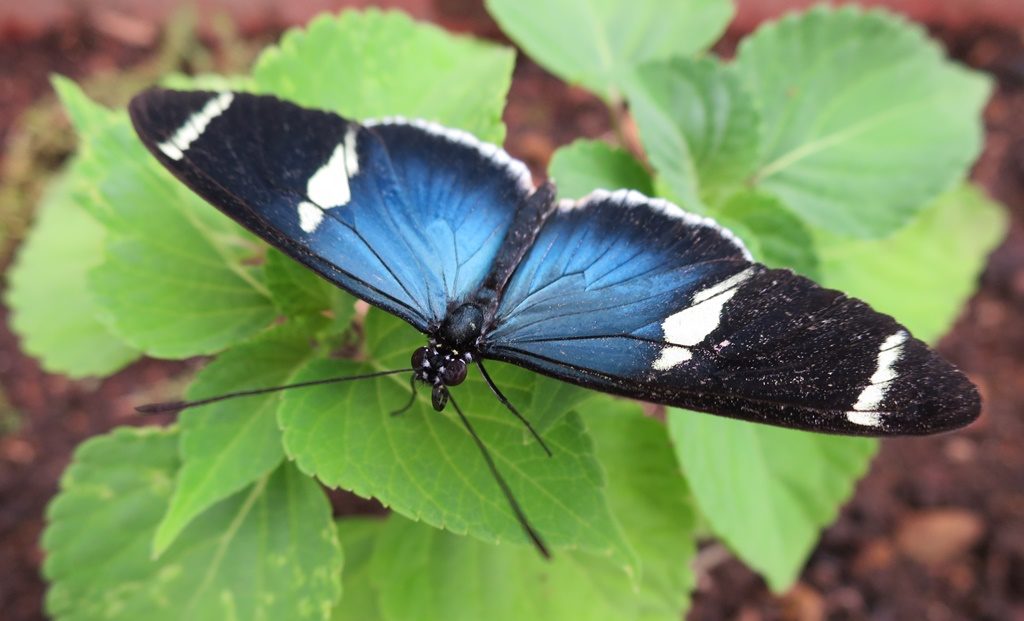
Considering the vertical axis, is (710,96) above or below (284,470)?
above

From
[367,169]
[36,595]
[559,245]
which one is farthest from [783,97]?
[36,595]

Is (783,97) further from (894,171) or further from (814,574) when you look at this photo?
(814,574)

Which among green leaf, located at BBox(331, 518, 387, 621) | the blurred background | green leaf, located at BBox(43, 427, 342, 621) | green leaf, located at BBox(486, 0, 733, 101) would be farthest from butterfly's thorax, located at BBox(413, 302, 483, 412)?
the blurred background

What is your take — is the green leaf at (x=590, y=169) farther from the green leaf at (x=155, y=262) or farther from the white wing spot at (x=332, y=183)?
the green leaf at (x=155, y=262)

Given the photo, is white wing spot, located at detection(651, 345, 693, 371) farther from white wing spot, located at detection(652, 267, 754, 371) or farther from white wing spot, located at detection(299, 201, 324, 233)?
white wing spot, located at detection(299, 201, 324, 233)

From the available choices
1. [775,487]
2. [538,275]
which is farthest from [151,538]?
[775,487]

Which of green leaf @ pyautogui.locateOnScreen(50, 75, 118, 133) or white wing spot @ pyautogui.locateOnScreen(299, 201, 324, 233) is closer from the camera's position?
white wing spot @ pyautogui.locateOnScreen(299, 201, 324, 233)
